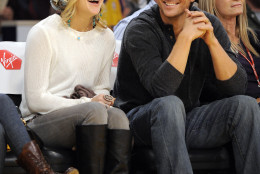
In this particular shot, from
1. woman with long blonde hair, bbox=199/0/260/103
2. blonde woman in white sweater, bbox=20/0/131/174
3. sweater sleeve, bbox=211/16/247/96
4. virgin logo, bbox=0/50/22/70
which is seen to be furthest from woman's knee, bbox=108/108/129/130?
woman with long blonde hair, bbox=199/0/260/103

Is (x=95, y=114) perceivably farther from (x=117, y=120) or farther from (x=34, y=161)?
(x=34, y=161)

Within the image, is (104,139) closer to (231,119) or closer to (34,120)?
(34,120)

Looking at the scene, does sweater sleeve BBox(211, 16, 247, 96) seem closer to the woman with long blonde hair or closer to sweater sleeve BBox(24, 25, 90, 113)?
the woman with long blonde hair

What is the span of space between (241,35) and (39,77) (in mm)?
1536

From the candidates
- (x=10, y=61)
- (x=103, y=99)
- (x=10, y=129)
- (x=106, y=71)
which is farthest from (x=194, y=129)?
(x=10, y=61)

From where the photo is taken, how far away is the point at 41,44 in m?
3.16

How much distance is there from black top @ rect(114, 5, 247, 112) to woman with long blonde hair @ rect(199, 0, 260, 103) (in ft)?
1.72

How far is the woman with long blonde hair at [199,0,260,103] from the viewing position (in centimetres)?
382

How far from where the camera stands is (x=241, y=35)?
395 centimetres

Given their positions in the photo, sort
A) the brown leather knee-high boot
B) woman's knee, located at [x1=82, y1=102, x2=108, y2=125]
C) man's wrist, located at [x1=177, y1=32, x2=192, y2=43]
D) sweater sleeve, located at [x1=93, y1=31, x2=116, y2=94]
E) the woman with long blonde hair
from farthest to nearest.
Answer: the woman with long blonde hair → sweater sleeve, located at [x1=93, y1=31, x2=116, y2=94] → man's wrist, located at [x1=177, y1=32, x2=192, y2=43] → woman's knee, located at [x1=82, y1=102, x2=108, y2=125] → the brown leather knee-high boot

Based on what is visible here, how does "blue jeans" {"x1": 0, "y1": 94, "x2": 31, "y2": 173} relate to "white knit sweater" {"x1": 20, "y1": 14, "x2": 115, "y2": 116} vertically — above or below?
below

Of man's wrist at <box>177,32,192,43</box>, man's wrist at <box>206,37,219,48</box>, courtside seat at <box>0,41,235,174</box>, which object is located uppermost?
man's wrist at <box>177,32,192,43</box>

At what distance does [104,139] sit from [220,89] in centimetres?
77

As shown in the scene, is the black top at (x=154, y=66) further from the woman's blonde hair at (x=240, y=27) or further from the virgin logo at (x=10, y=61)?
the virgin logo at (x=10, y=61)
